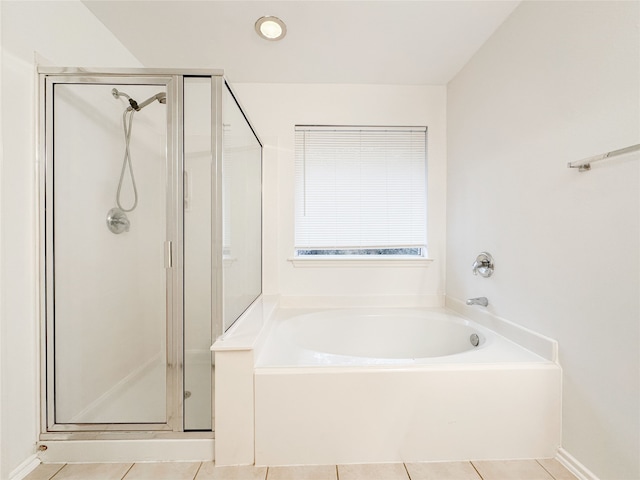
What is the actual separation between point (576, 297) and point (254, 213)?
1.74 m

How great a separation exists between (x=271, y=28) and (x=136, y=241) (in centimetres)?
135

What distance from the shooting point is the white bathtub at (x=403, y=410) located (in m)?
1.22

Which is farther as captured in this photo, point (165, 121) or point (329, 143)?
point (329, 143)

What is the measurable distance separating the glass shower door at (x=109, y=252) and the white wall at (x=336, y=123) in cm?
94

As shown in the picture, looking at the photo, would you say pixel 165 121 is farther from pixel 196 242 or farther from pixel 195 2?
pixel 195 2

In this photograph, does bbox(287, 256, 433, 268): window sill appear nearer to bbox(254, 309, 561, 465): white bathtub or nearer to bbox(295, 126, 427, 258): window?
bbox(295, 126, 427, 258): window

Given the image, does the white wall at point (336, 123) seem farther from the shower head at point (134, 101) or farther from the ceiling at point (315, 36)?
the shower head at point (134, 101)

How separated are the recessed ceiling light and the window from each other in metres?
0.68

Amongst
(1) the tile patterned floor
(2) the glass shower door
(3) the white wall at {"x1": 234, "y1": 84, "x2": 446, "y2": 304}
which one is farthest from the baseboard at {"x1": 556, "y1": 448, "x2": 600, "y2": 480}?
(2) the glass shower door

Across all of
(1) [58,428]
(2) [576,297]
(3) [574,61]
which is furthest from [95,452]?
(3) [574,61]

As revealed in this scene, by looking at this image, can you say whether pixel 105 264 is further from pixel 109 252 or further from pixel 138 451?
pixel 138 451

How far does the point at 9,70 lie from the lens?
1148mm

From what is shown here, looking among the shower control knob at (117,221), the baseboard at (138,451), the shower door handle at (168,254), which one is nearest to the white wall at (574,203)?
the baseboard at (138,451)

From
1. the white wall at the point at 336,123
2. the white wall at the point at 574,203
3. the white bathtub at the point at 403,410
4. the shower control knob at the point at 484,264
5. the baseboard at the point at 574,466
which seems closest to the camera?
the white wall at the point at 574,203
